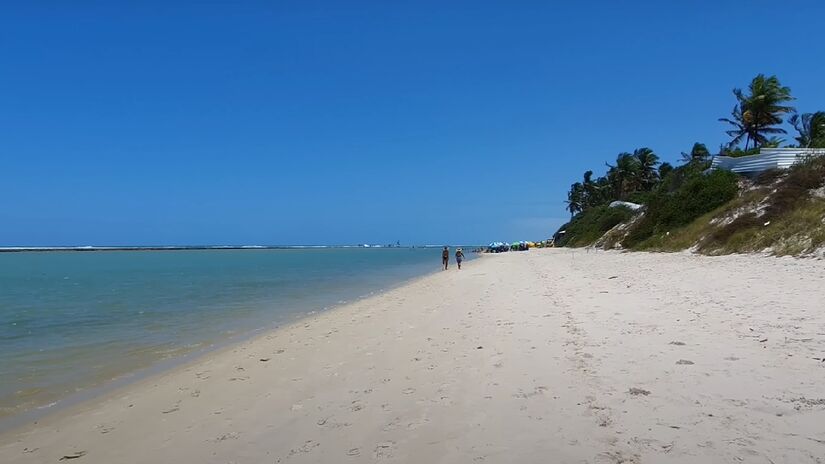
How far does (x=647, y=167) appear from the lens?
77250 mm

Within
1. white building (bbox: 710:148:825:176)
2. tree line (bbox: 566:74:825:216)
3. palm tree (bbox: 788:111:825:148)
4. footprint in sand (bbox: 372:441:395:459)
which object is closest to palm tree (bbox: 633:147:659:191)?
tree line (bbox: 566:74:825:216)

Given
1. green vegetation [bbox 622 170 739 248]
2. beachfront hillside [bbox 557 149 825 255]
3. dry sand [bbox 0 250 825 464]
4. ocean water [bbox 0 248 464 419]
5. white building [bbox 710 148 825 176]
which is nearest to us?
dry sand [bbox 0 250 825 464]

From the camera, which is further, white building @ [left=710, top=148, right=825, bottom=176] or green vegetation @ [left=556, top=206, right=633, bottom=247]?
green vegetation @ [left=556, top=206, right=633, bottom=247]

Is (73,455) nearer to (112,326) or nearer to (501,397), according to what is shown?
(501,397)

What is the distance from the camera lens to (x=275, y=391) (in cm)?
652

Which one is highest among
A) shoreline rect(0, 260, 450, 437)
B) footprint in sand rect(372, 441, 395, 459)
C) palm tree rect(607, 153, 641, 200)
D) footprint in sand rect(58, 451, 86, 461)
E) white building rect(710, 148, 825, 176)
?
palm tree rect(607, 153, 641, 200)

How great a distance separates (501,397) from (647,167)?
266 ft

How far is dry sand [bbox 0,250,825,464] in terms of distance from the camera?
13.7 ft

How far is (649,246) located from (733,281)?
888 inches

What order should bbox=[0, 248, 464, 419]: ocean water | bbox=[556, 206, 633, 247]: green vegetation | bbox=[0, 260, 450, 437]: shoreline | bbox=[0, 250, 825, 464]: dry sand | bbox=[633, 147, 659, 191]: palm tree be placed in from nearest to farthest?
bbox=[0, 250, 825, 464]: dry sand → bbox=[0, 260, 450, 437]: shoreline → bbox=[0, 248, 464, 419]: ocean water → bbox=[556, 206, 633, 247]: green vegetation → bbox=[633, 147, 659, 191]: palm tree

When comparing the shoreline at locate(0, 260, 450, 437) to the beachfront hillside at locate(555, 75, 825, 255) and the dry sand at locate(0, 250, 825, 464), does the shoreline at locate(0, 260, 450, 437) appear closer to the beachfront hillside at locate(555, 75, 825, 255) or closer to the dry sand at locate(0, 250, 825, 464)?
the dry sand at locate(0, 250, 825, 464)

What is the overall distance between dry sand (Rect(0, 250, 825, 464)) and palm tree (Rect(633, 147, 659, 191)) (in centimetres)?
7233

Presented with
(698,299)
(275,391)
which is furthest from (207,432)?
(698,299)

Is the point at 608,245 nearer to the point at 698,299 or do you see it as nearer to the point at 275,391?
the point at 698,299
